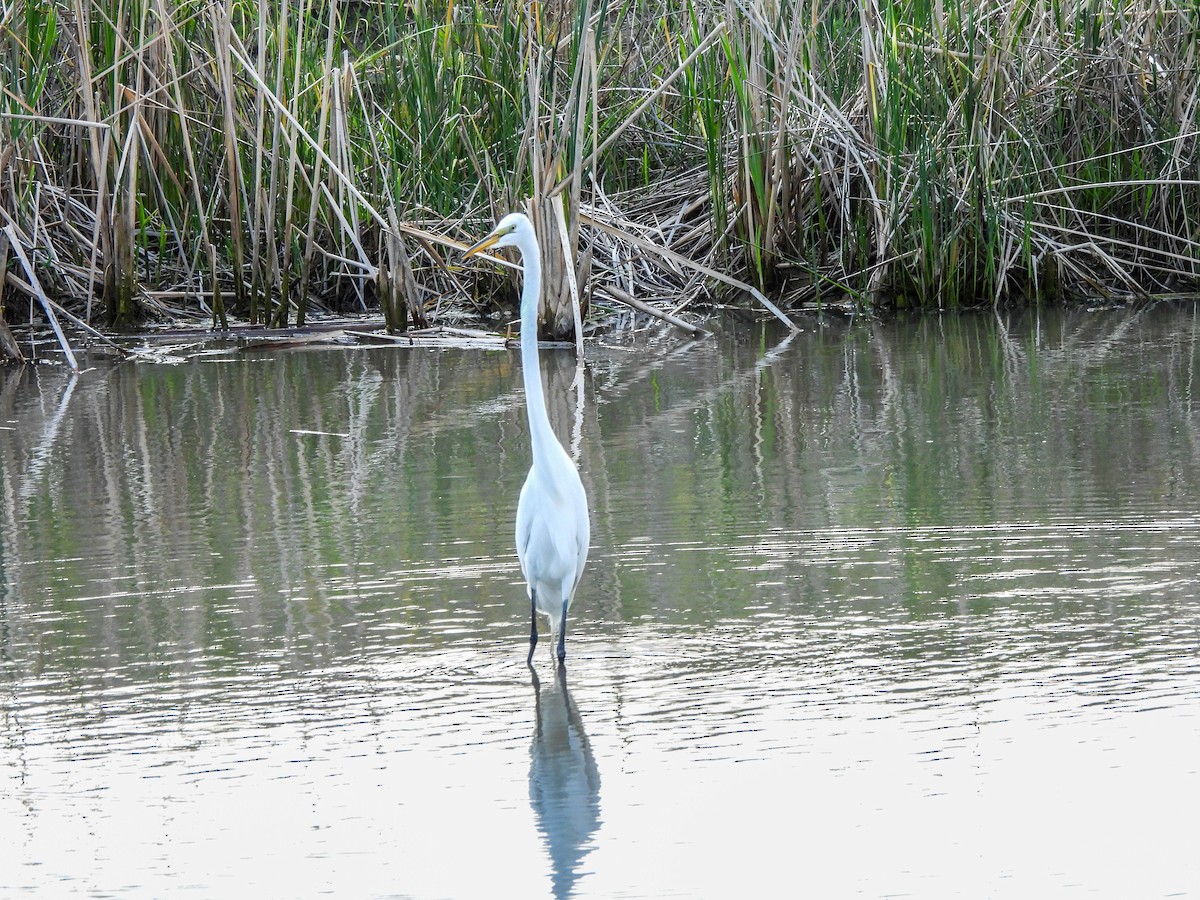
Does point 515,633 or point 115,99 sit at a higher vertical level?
point 115,99

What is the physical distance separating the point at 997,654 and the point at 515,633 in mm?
977

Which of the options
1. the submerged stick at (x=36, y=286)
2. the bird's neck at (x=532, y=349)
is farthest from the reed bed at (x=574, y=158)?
A: the bird's neck at (x=532, y=349)

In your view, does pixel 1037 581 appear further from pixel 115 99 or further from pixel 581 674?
pixel 115 99

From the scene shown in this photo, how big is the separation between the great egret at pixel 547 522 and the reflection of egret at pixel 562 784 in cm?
21

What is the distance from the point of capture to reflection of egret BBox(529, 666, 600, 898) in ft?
7.60

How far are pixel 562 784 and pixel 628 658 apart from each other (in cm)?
64

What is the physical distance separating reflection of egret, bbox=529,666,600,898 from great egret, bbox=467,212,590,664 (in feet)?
0.68

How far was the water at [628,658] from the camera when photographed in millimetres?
2312

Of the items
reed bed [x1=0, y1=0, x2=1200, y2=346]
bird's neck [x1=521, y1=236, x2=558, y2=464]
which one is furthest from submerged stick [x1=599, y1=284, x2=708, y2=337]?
bird's neck [x1=521, y1=236, x2=558, y2=464]

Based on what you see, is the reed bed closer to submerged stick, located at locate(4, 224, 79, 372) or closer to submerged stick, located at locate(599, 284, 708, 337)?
submerged stick, located at locate(599, 284, 708, 337)

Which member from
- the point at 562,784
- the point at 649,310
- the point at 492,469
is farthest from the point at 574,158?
the point at 562,784

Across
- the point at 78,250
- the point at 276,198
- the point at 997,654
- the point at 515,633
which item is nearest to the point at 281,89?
the point at 276,198

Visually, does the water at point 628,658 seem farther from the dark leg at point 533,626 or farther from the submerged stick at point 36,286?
the submerged stick at point 36,286

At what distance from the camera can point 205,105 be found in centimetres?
809
